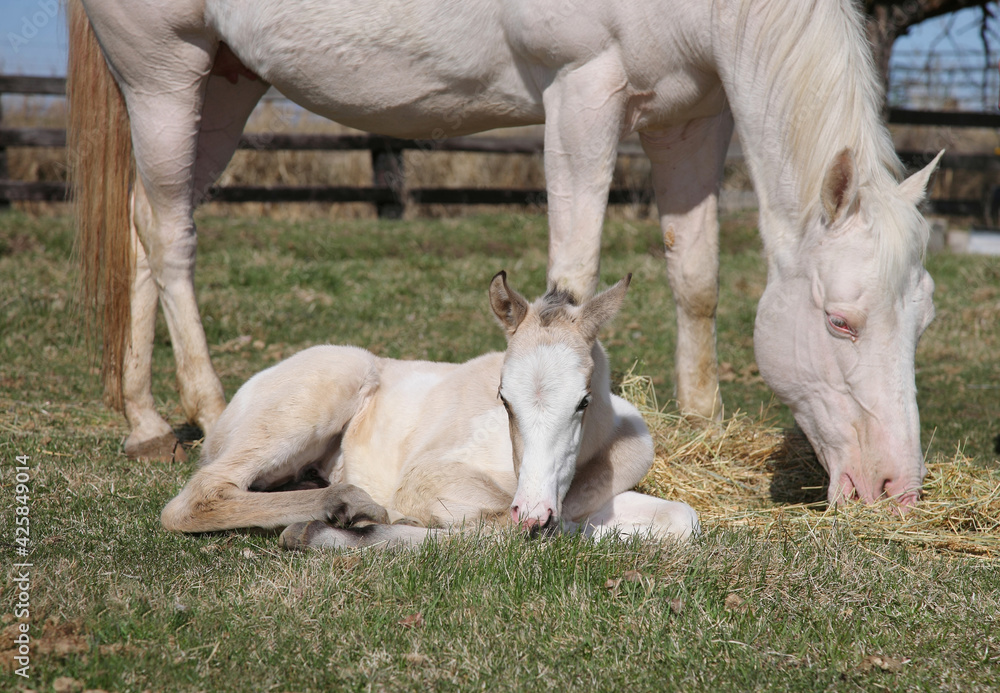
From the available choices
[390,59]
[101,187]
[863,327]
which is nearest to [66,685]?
[863,327]

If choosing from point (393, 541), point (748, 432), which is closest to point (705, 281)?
point (748, 432)

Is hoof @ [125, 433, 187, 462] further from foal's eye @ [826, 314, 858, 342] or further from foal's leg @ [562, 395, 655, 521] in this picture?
foal's eye @ [826, 314, 858, 342]

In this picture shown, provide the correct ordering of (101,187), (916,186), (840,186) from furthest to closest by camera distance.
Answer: (101,187) → (916,186) → (840,186)

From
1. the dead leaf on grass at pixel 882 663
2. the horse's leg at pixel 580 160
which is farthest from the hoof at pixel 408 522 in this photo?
the dead leaf on grass at pixel 882 663

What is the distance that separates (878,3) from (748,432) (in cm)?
786

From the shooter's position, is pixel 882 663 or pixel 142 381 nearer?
pixel 882 663

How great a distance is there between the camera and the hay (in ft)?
10.6

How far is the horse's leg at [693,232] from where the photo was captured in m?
4.21

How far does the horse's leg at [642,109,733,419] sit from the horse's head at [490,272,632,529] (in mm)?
1531

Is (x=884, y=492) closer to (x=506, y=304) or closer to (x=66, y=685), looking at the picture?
(x=506, y=304)

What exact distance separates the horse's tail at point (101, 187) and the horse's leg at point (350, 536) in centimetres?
225

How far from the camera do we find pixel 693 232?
4324 millimetres

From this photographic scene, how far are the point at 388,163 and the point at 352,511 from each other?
389 inches

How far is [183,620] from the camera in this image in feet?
7.70
